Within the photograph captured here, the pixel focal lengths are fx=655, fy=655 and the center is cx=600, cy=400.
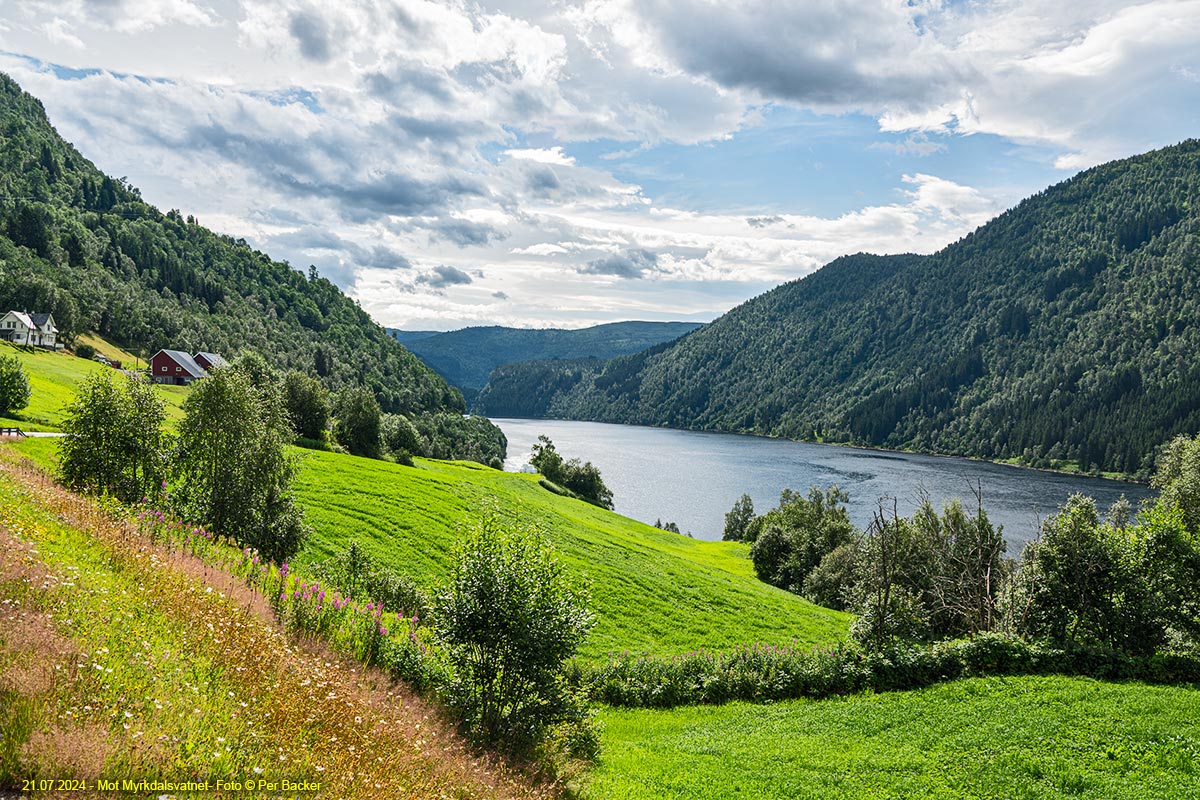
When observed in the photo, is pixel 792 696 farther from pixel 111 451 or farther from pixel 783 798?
pixel 111 451

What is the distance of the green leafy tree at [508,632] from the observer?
13.8 m

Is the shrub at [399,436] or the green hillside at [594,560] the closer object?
the green hillside at [594,560]

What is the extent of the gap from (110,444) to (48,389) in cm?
5193

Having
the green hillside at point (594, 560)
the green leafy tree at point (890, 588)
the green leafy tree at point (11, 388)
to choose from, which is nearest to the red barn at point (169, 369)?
the green leafy tree at point (11, 388)

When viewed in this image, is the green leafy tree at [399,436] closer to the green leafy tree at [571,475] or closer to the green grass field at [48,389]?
the green grass field at [48,389]

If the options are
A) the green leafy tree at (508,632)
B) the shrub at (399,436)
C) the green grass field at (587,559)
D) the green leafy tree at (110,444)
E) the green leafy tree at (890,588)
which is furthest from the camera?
the shrub at (399,436)

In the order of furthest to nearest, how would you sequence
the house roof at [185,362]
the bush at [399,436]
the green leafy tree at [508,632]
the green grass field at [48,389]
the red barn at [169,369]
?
the house roof at [185,362] < the red barn at [169,369] < the bush at [399,436] < the green grass field at [48,389] < the green leafy tree at [508,632]

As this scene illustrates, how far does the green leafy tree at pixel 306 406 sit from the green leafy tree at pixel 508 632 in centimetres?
5572

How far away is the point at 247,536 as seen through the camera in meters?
23.6

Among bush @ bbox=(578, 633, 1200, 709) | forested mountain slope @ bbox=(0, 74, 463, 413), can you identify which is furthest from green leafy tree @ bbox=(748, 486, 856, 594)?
forested mountain slope @ bbox=(0, 74, 463, 413)

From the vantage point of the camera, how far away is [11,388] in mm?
46875

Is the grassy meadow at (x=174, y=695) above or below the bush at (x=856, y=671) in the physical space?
above

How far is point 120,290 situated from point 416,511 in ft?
478

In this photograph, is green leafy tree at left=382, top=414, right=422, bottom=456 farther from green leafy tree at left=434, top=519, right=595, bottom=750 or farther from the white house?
green leafy tree at left=434, top=519, right=595, bottom=750
